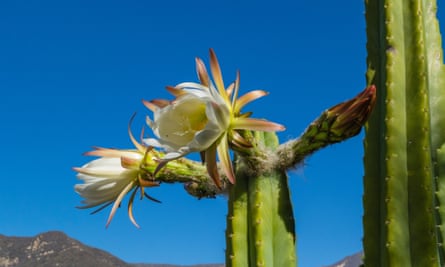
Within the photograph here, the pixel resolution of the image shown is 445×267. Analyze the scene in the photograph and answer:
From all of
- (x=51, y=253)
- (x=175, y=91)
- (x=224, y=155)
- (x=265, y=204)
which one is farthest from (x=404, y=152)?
(x=51, y=253)

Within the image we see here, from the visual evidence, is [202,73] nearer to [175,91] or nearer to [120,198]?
[175,91]

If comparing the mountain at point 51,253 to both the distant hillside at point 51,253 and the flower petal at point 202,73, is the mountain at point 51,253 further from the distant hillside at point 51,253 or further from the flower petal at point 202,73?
the flower petal at point 202,73

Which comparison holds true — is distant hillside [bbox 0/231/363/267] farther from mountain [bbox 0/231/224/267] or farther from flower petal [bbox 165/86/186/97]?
flower petal [bbox 165/86/186/97]

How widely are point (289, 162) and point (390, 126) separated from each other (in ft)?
0.91

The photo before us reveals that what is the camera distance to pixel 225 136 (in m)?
1.40

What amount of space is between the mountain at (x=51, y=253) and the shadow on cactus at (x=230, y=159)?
1215 inches

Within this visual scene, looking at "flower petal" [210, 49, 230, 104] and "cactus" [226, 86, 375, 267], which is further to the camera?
"cactus" [226, 86, 375, 267]

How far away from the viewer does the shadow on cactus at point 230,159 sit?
139 cm

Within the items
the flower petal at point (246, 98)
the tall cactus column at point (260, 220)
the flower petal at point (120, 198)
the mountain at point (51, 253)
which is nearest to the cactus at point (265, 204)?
the tall cactus column at point (260, 220)

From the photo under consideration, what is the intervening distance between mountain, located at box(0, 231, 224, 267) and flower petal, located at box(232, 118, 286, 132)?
31.2m

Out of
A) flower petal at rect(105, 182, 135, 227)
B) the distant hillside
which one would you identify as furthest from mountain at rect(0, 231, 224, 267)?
flower petal at rect(105, 182, 135, 227)

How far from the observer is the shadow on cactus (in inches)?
54.6

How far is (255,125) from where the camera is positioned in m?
1.40

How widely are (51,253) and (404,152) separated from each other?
35.4m
